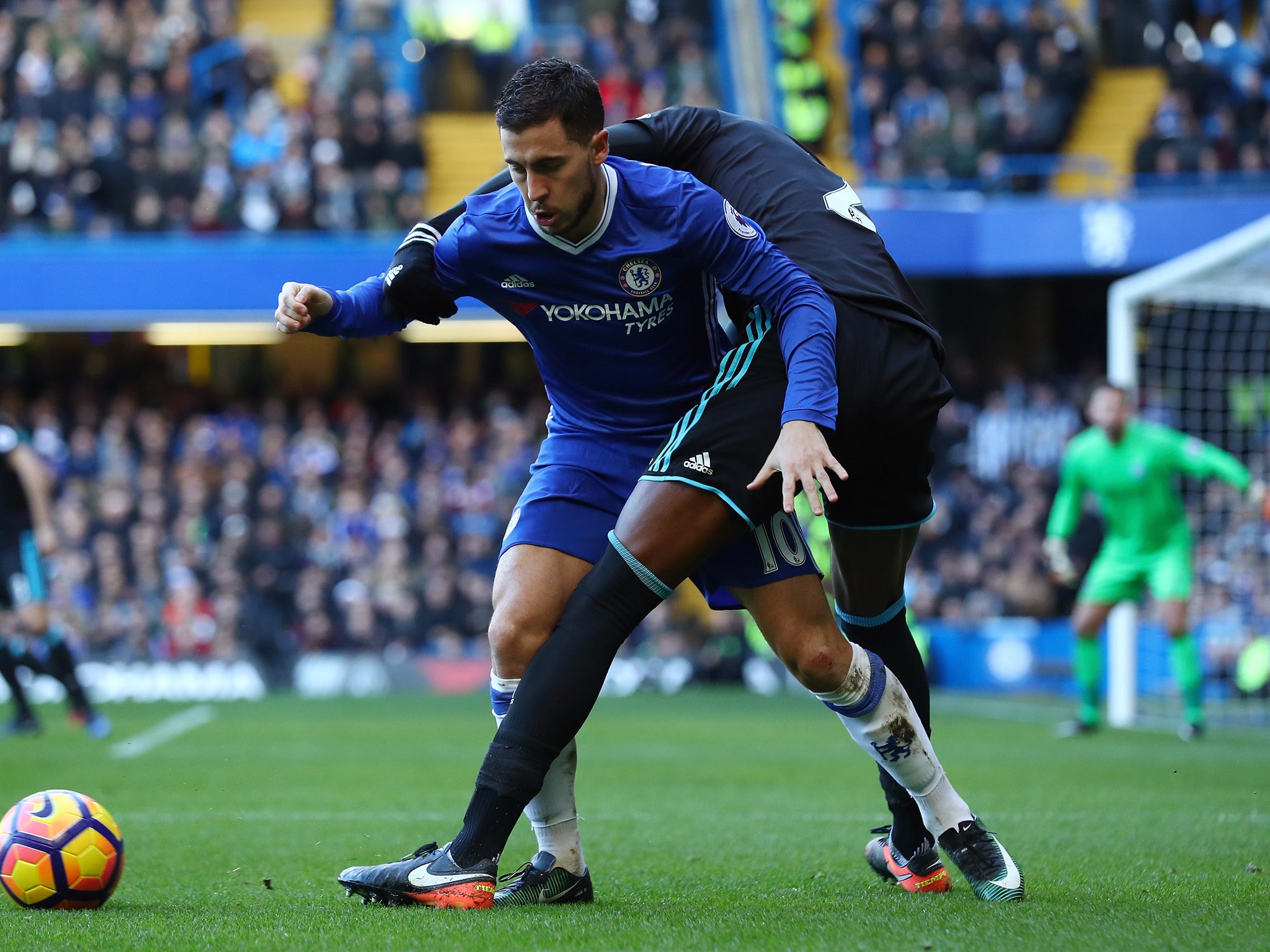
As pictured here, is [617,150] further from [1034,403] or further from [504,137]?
[1034,403]

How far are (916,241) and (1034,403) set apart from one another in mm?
2418

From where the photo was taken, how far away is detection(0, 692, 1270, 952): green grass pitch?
10.5 ft

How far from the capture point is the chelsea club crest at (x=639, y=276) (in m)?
3.63

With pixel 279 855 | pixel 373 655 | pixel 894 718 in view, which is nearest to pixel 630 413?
pixel 894 718

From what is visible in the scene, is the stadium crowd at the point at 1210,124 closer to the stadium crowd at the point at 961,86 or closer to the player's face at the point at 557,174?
the stadium crowd at the point at 961,86

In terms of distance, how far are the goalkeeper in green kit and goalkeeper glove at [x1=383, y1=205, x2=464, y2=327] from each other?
661cm

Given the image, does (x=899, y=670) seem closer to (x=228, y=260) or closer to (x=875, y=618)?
(x=875, y=618)

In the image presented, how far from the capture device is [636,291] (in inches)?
144

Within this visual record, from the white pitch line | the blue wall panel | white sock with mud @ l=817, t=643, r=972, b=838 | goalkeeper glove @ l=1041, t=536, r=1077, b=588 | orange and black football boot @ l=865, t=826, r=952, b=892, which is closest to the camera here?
white sock with mud @ l=817, t=643, r=972, b=838

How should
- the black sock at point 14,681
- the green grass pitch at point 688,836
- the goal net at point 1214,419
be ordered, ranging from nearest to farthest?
the green grass pitch at point 688,836
the black sock at point 14,681
the goal net at point 1214,419

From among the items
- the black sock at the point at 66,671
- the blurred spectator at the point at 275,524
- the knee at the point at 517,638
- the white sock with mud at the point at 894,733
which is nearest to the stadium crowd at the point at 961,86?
the blurred spectator at the point at 275,524

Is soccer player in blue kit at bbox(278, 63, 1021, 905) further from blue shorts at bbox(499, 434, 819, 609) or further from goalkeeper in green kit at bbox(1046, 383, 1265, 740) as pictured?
goalkeeper in green kit at bbox(1046, 383, 1265, 740)

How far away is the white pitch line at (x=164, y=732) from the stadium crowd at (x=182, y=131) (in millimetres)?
6605

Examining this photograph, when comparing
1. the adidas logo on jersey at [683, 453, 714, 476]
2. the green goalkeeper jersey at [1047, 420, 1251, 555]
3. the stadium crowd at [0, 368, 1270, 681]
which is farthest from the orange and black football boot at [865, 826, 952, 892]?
the stadium crowd at [0, 368, 1270, 681]
